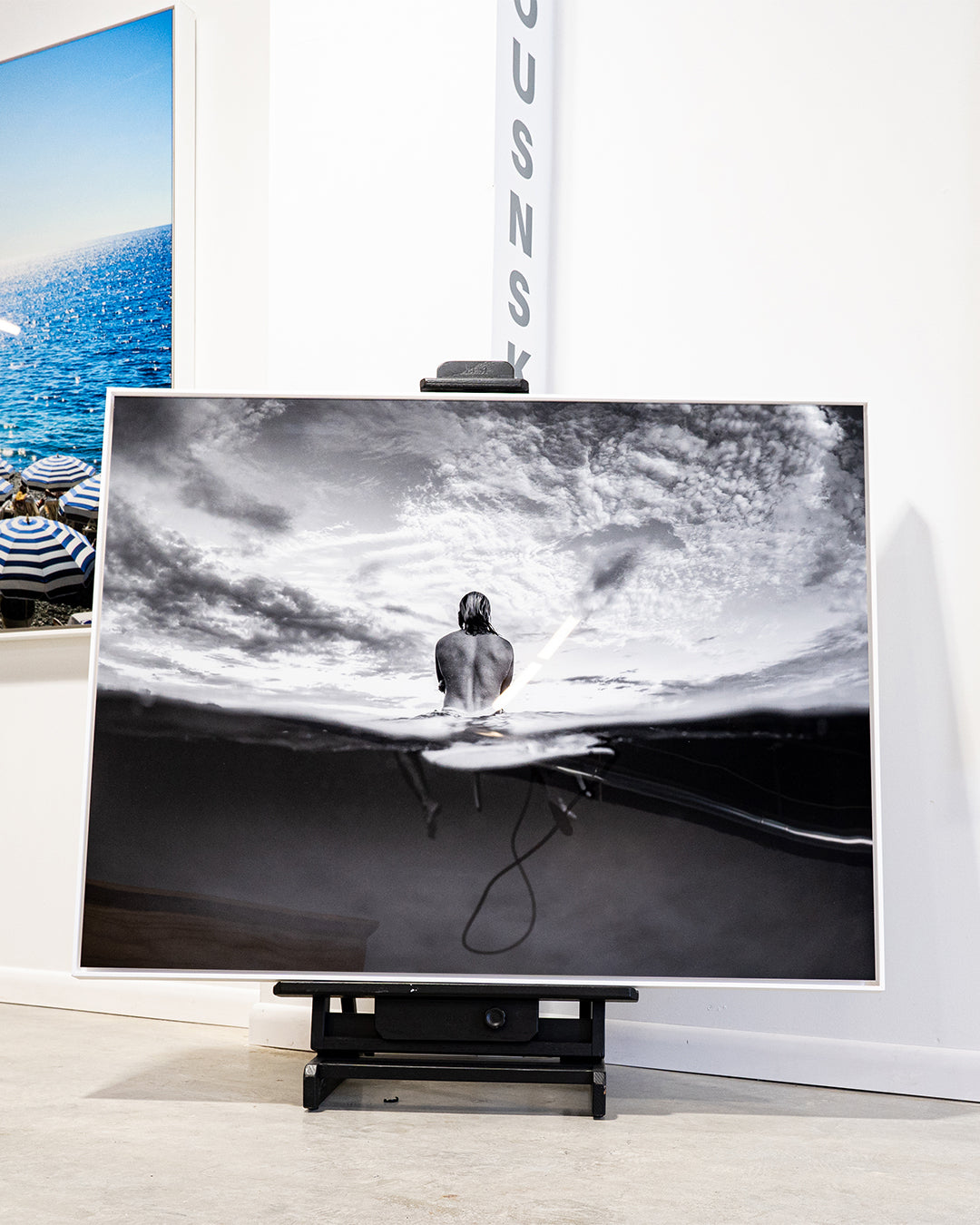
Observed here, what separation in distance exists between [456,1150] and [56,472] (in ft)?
6.46

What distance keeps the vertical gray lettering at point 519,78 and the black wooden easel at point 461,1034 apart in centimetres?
178

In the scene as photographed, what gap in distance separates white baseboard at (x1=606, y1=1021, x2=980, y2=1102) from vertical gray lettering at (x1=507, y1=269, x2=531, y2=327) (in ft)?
4.79

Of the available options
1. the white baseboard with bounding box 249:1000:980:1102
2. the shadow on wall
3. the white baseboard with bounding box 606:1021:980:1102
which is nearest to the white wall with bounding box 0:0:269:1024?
the white baseboard with bounding box 249:1000:980:1102

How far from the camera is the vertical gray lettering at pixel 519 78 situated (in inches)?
89.4

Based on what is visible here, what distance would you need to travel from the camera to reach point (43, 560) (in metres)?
2.74

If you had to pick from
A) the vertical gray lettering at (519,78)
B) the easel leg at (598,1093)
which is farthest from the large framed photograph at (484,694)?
the vertical gray lettering at (519,78)

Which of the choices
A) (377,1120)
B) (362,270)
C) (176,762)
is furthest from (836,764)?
(362,270)

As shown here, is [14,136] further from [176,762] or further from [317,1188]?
[317,1188]

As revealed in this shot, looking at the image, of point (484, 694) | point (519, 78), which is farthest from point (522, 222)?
point (484, 694)

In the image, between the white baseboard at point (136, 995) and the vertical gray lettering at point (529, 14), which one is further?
the white baseboard at point (136, 995)

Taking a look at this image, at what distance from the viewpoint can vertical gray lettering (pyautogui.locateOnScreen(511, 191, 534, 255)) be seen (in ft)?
7.47

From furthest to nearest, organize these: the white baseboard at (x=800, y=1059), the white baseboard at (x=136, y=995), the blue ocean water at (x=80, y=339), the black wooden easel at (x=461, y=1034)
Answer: the blue ocean water at (x=80, y=339)
the white baseboard at (x=136, y=995)
the white baseboard at (x=800, y=1059)
the black wooden easel at (x=461, y=1034)

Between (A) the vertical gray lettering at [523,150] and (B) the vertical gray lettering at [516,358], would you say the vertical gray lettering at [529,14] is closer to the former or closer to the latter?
(A) the vertical gray lettering at [523,150]

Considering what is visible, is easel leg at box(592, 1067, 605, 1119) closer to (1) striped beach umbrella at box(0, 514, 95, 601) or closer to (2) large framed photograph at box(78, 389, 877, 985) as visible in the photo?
(2) large framed photograph at box(78, 389, 877, 985)
